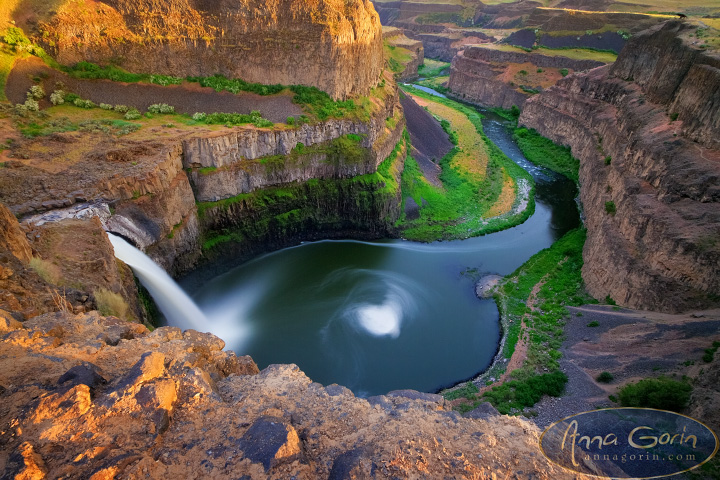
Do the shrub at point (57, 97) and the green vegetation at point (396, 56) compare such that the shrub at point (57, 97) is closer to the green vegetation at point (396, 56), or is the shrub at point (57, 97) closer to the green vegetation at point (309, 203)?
the green vegetation at point (309, 203)

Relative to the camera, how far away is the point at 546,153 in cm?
5531

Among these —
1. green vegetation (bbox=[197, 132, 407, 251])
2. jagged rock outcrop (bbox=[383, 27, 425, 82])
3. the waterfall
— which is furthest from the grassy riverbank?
jagged rock outcrop (bbox=[383, 27, 425, 82])

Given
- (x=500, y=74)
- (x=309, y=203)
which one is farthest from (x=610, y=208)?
(x=500, y=74)

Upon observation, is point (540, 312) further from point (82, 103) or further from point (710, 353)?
point (82, 103)

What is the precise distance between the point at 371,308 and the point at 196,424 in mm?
19359

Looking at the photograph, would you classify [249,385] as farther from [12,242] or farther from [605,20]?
[605,20]

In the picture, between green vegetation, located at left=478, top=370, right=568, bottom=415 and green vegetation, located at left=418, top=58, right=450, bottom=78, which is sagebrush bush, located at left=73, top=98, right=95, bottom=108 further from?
green vegetation, located at left=418, top=58, right=450, bottom=78

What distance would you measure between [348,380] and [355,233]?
15.8 meters

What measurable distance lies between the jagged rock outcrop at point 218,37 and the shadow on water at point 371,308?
53.1ft

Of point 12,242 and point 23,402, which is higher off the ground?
point 23,402

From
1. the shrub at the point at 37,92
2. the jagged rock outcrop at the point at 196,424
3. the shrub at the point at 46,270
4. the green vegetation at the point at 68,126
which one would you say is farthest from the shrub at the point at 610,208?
the shrub at the point at 37,92

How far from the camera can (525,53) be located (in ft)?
244

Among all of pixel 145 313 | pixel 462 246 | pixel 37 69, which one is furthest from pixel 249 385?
pixel 37 69

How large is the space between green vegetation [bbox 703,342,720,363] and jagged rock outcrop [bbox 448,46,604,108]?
6138cm
